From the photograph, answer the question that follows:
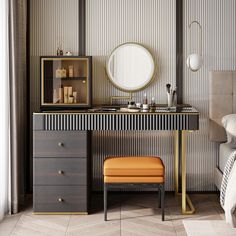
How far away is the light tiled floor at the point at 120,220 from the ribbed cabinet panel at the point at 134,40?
19.8 inches

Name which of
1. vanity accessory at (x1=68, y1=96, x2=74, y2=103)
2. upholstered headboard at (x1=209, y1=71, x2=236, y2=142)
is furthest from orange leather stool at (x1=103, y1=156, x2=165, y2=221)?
upholstered headboard at (x1=209, y1=71, x2=236, y2=142)

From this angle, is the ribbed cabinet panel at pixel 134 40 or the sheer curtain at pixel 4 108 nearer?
the sheer curtain at pixel 4 108

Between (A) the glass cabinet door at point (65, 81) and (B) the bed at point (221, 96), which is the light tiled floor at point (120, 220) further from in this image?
(A) the glass cabinet door at point (65, 81)

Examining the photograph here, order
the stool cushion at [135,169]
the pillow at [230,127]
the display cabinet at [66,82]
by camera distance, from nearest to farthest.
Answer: the stool cushion at [135,169] → the pillow at [230,127] → the display cabinet at [66,82]

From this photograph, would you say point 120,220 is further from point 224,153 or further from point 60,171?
point 224,153

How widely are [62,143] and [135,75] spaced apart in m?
1.00

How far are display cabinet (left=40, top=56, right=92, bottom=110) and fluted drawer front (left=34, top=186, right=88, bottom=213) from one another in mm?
738

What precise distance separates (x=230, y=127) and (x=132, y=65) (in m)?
1.02

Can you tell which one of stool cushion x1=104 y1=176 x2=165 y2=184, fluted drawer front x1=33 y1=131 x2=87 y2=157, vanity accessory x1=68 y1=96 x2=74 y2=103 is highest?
vanity accessory x1=68 y1=96 x2=74 y2=103

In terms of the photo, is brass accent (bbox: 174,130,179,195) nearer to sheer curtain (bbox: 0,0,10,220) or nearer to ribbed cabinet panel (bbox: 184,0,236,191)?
ribbed cabinet panel (bbox: 184,0,236,191)

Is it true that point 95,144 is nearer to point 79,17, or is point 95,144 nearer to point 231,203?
point 79,17

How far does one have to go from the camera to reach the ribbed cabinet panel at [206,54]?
4.24 metres

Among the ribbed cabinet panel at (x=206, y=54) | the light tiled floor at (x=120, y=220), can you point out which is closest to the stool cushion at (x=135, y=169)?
the light tiled floor at (x=120, y=220)

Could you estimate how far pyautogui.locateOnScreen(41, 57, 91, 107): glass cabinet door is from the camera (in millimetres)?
4078
